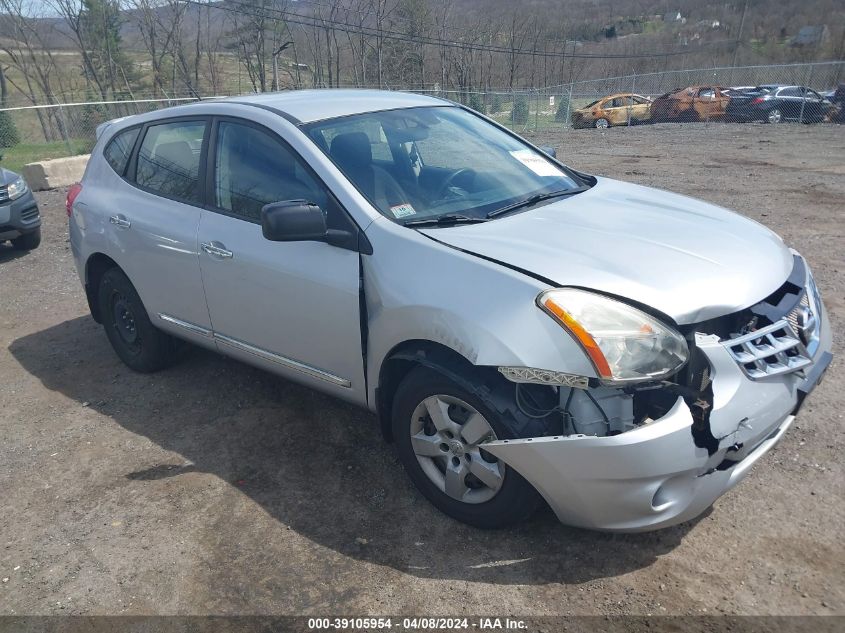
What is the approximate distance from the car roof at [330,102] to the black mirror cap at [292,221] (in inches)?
29.4

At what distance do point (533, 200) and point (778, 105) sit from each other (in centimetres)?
2365

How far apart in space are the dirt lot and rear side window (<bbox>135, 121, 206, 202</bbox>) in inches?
53.8

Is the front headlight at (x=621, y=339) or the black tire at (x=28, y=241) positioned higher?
the front headlight at (x=621, y=339)

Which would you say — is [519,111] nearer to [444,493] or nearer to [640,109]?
[640,109]

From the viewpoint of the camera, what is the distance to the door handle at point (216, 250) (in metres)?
3.64

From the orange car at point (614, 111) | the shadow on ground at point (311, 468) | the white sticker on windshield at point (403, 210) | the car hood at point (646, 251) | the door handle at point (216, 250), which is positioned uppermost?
the white sticker on windshield at point (403, 210)

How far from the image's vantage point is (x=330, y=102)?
3848mm

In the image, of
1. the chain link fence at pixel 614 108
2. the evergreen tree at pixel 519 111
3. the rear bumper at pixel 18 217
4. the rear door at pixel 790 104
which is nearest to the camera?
the rear bumper at pixel 18 217

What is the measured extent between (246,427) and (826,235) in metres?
6.63

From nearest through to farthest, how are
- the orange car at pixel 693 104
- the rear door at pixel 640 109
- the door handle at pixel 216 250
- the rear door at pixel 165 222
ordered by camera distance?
the door handle at pixel 216 250, the rear door at pixel 165 222, the orange car at pixel 693 104, the rear door at pixel 640 109

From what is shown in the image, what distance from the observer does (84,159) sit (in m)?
14.5

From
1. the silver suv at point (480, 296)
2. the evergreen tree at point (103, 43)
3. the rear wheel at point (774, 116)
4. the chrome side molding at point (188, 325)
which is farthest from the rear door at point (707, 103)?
the evergreen tree at point (103, 43)

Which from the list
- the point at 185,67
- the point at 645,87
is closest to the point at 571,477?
the point at 645,87

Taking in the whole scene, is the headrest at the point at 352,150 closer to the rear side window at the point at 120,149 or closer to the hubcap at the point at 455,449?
the hubcap at the point at 455,449
